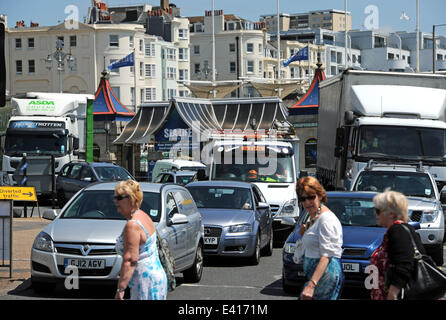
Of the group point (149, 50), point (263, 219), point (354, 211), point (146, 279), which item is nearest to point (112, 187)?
point (354, 211)

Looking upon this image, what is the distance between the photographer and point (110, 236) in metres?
11.9

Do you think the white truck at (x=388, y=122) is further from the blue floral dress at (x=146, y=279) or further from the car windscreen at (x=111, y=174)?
the blue floral dress at (x=146, y=279)

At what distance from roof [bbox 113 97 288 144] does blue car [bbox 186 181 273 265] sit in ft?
129

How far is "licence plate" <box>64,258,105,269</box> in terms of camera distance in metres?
11.7

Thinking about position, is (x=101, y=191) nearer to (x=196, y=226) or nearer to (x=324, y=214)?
(x=196, y=226)

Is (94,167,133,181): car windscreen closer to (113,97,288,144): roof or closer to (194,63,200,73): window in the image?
(113,97,288,144): roof

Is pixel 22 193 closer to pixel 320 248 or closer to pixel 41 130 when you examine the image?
pixel 41 130

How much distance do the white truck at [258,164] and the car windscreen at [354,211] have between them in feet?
25.0

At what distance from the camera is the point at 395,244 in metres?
6.54

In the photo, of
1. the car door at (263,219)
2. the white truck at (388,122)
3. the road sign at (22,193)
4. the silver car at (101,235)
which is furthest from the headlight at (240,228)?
the road sign at (22,193)

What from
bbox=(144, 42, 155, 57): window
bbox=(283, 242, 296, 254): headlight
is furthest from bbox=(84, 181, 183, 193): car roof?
bbox=(144, 42, 155, 57): window
